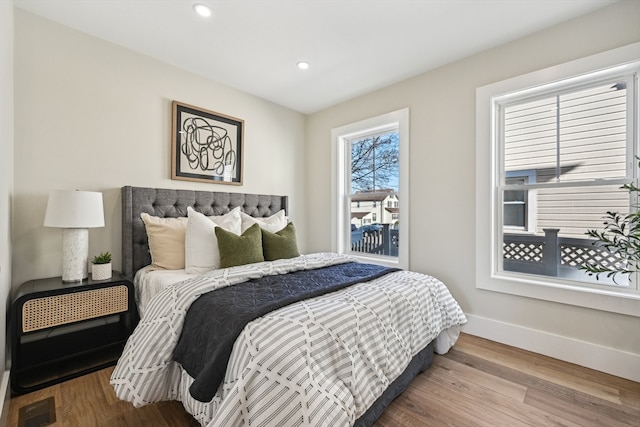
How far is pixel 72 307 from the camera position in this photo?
1901mm

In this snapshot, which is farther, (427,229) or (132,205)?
(427,229)

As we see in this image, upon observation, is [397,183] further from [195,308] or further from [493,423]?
[195,308]

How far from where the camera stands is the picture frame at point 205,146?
281 cm

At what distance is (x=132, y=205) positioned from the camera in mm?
2439

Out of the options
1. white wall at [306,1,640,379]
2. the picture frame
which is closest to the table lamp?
the picture frame

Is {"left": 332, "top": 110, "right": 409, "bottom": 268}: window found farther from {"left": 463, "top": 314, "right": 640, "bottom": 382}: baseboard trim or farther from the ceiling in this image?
{"left": 463, "top": 314, "right": 640, "bottom": 382}: baseboard trim

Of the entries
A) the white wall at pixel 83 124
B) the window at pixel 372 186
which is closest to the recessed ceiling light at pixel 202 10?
the white wall at pixel 83 124

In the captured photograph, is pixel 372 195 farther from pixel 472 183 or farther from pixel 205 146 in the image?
pixel 205 146

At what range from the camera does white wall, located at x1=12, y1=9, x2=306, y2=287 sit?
2.05m

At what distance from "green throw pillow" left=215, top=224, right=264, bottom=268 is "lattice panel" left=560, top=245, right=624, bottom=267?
2.50m

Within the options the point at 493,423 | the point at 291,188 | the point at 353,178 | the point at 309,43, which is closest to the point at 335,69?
the point at 309,43

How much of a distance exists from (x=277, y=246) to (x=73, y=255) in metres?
1.48

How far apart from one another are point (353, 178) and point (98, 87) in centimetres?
277

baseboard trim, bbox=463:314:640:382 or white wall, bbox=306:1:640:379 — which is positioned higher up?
white wall, bbox=306:1:640:379
